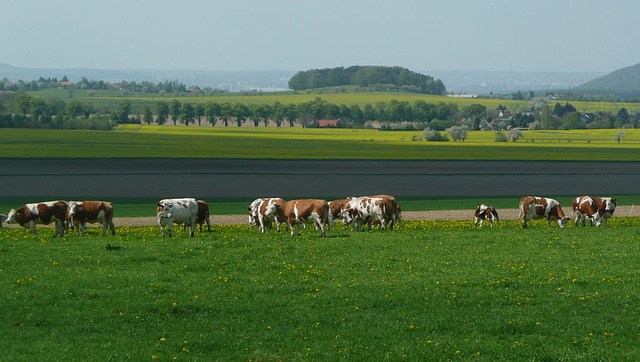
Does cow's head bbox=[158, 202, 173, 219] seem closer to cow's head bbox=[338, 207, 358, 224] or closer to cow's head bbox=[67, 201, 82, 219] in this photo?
cow's head bbox=[67, 201, 82, 219]

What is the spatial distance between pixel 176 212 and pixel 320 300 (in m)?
13.9

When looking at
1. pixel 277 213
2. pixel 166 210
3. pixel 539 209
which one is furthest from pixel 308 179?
pixel 166 210

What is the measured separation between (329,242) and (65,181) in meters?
47.2

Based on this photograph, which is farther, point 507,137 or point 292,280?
point 507,137

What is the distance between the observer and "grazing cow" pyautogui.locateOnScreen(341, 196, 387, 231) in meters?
36.1

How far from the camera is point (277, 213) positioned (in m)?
35.1

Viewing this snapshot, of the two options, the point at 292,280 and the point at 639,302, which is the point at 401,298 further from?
the point at 639,302

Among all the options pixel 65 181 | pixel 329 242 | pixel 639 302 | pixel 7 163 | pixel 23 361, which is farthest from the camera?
pixel 7 163

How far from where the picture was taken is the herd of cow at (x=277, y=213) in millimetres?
32781

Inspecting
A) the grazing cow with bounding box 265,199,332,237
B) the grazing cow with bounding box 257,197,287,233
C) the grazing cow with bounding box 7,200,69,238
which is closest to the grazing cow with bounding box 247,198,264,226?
the grazing cow with bounding box 257,197,287,233

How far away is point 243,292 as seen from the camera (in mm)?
21016

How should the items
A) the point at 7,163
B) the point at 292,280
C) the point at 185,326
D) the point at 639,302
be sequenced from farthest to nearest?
the point at 7,163 < the point at 292,280 < the point at 639,302 < the point at 185,326

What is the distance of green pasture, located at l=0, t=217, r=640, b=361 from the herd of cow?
3130 mm

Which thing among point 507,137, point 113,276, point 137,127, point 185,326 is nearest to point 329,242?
point 113,276
